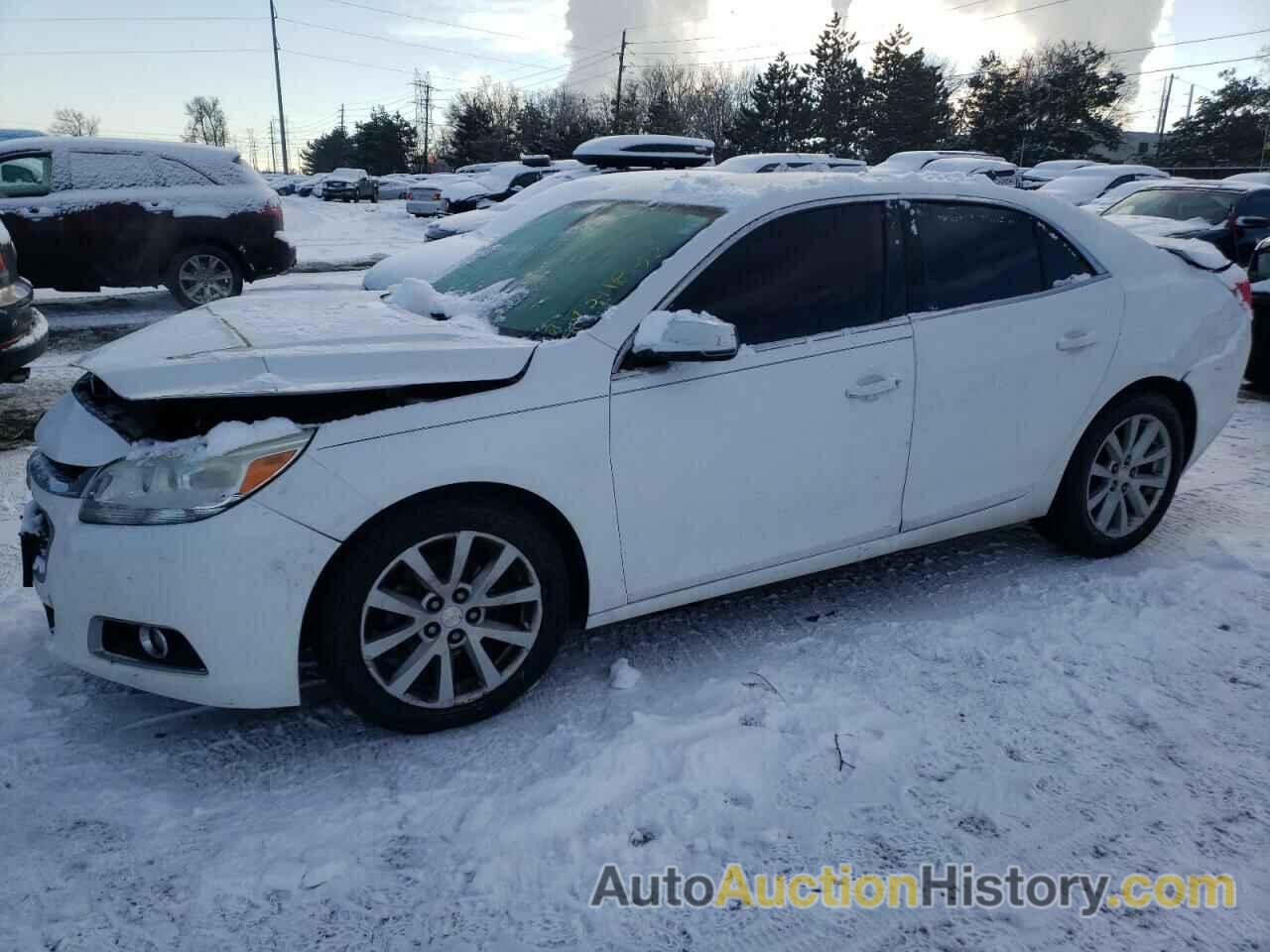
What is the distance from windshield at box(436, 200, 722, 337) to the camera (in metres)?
3.23

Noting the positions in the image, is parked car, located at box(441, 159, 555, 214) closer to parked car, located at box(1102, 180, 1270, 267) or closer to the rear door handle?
parked car, located at box(1102, 180, 1270, 267)

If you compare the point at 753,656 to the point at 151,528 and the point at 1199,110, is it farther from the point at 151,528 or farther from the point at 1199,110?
the point at 1199,110

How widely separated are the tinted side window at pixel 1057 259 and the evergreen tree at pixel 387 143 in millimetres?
81367

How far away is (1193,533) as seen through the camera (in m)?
4.51

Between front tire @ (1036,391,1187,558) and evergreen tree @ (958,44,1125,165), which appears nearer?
front tire @ (1036,391,1187,558)

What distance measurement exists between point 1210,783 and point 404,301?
3.23 metres

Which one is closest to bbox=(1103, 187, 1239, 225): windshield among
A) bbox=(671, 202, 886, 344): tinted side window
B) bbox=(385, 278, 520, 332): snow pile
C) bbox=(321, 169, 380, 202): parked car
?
bbox=(671, 202, 886, 344): tinted side window

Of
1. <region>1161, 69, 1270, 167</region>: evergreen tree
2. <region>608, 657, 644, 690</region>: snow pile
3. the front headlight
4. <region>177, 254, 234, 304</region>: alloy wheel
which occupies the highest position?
<region>1161, 69, 1270, 167</region>: evergreen tree

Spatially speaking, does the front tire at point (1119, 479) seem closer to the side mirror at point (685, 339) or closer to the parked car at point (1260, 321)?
the side mirror at point (685, 339)

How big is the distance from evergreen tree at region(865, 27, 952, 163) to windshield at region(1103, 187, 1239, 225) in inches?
1906

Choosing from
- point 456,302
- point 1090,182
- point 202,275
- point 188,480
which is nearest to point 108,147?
point 202,275

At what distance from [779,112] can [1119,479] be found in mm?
60060

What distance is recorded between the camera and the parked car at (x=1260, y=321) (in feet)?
24.6

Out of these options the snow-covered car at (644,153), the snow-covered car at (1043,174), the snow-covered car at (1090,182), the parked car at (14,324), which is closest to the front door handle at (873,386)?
the parked car at (14,324)
